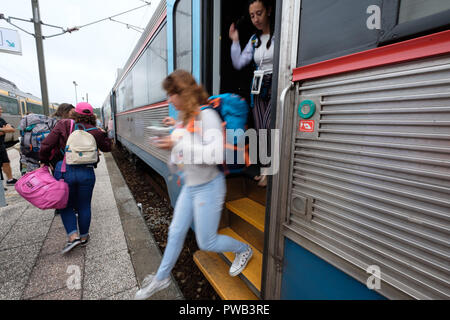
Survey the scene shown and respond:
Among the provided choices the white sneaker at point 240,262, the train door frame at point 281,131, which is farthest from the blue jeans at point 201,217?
the train door frame at point 281,131

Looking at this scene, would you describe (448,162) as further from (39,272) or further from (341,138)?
(39,272)

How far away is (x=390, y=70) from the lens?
84 centimetres

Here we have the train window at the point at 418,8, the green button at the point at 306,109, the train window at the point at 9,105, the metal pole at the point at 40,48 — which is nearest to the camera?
the train window at the point at 418,8

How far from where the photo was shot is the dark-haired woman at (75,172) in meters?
2.24

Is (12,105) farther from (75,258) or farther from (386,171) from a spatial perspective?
(386,171)

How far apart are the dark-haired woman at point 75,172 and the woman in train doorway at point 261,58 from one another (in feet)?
5.74

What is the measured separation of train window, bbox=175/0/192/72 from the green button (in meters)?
1.48

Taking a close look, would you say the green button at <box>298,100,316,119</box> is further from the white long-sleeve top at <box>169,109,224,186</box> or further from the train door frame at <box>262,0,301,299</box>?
the white long-sleeve top at <box>169,109,224,186</box>

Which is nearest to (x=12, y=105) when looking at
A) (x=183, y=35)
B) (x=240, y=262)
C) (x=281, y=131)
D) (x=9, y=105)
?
(x=9, y=105)

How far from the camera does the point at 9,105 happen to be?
1214cm

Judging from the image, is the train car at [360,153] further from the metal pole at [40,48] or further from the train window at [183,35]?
the metal pole at [40,48]

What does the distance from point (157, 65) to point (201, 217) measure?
292cm

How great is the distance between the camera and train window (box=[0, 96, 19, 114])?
449 inches
